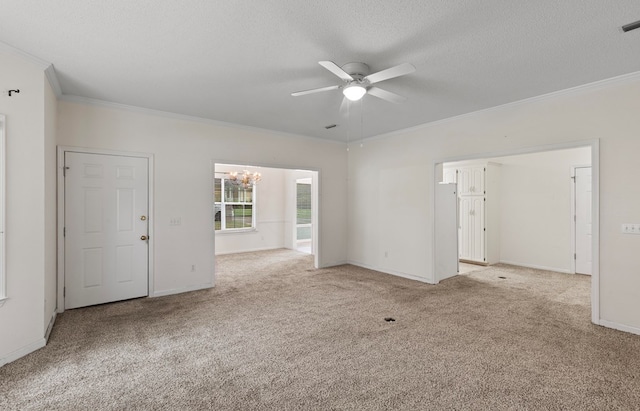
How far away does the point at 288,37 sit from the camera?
2.48m

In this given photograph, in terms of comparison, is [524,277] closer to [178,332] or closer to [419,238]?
[419,238]

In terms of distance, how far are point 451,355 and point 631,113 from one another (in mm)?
3180

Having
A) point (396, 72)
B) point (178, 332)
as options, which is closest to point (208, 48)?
point (396, 72)

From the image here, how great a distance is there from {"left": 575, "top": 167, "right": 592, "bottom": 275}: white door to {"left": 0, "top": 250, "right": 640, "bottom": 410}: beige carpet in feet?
6.26

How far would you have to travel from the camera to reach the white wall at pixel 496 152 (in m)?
3.25

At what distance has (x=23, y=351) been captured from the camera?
2703 millimetres

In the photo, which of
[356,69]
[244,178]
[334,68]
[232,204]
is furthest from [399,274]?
[232,204]

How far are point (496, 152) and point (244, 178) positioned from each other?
5.98 metres

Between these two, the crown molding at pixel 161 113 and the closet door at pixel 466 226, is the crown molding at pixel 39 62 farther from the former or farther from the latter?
the closet door at pixel 466 226

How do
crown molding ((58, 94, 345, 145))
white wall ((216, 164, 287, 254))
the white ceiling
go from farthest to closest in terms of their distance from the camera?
white wall ((216, 164, 287, 254))
crown molding ((58, 94, 345, 145))
the white ceiling

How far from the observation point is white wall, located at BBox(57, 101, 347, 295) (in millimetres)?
4008

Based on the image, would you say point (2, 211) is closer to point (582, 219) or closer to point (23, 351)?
point (23, 351)

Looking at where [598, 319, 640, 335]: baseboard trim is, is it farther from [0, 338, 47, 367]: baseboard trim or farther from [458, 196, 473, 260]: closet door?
[0, 338, 47, 367]: baseboard trim

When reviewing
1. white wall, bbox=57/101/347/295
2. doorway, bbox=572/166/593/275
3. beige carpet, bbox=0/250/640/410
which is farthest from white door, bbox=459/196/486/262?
white wall, bbox=57/101/347/295
